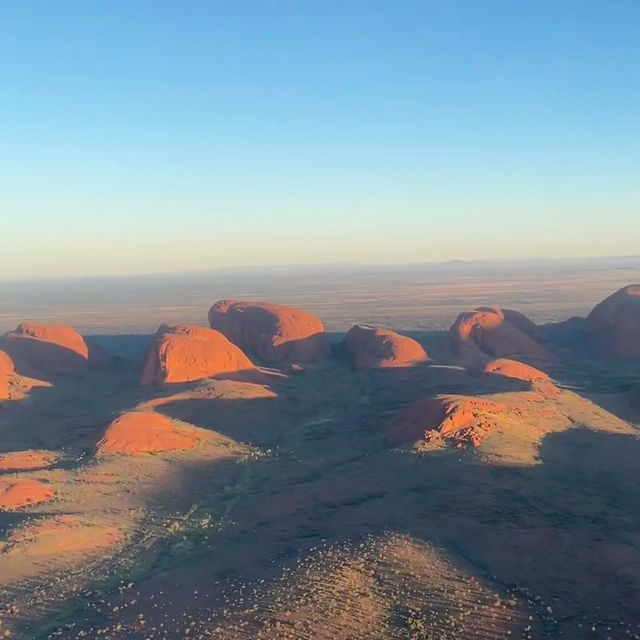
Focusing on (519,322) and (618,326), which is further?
(519,322)

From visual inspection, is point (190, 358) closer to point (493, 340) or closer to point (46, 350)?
point (46, 350)

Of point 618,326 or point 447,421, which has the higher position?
point 618,326

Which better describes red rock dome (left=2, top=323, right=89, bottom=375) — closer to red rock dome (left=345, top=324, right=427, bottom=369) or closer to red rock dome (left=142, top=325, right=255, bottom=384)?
red rock dome (left=142, top=325, right=255, bottom=384)

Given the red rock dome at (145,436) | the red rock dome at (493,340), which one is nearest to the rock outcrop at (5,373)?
the red rock dome at (145,436)

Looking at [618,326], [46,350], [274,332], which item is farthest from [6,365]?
[618,326]

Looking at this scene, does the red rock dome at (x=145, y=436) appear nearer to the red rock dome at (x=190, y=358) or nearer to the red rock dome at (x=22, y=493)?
the red rock dome at (x=22, y=493)

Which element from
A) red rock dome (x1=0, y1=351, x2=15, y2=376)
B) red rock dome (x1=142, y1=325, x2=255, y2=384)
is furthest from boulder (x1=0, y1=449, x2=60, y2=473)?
red rock dome (x1=0, y1=351, x2=15, y2=376)
